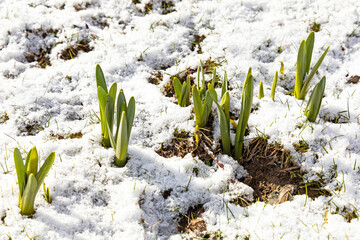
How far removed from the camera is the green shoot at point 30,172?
65.4 inches

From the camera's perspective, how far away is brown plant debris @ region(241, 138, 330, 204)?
2.08m

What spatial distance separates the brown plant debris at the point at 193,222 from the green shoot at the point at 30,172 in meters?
0.80

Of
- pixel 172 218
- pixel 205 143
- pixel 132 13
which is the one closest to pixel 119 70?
pixel 132 13

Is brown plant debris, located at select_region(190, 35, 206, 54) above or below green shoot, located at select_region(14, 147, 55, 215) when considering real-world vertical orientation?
above

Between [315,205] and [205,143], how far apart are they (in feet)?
2.54

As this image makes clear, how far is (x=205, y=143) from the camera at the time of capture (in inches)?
90.9

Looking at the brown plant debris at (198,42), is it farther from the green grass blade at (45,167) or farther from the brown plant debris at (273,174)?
the green grass blade at (45,167)

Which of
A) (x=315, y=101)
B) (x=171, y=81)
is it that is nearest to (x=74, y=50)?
(x=171, y=81)

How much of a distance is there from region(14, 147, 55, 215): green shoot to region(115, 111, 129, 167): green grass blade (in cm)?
Answer: 38

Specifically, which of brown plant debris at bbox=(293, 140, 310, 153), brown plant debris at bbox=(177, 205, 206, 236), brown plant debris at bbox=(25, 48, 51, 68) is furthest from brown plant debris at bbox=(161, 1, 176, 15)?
brown plant debris at bbox=(177, 205, 206, 236)

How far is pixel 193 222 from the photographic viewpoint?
1.96 metres

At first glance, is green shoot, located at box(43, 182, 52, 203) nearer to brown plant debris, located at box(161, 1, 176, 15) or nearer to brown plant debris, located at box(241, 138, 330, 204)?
brown plant debris, located at box(241, 138, 330, 204)

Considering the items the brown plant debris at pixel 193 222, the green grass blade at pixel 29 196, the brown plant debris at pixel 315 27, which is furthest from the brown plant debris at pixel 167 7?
the green grass blade at pixel 29 196

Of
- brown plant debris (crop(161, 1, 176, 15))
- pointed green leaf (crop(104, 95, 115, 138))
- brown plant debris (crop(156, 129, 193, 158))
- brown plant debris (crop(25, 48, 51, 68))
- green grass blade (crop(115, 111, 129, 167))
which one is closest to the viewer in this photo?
green grass blade (crop(115, 111, 129, 167))
